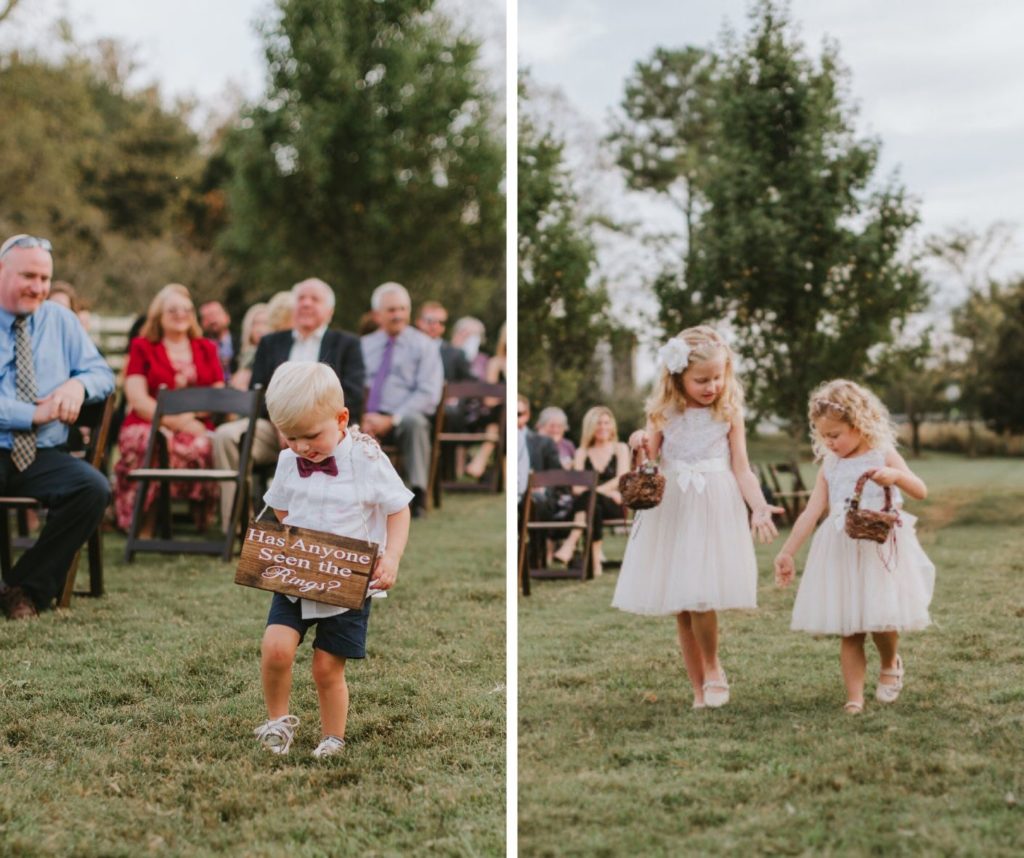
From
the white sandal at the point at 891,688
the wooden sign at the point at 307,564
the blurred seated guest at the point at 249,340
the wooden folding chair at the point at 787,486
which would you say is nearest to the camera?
the wooden sign at the point at 307,564

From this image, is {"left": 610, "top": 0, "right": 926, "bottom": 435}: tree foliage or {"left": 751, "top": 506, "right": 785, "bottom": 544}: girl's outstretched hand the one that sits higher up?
{"left": 610, "top": 0, "right": 926, "bottom": 435}: tree foliage

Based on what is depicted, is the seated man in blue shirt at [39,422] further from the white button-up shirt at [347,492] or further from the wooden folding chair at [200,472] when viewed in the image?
the white button-up shirt at [347,492]

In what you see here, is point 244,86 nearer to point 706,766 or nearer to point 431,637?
point 431,637

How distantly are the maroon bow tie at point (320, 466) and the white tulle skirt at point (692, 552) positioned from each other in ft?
3.82

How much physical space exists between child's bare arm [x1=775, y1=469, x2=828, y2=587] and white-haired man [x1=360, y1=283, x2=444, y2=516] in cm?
455

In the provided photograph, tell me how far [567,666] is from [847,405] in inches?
52.4

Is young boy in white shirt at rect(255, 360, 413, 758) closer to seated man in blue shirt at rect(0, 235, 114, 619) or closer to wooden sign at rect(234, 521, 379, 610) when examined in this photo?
wooden sign at rect(234, 521, 379, 610)

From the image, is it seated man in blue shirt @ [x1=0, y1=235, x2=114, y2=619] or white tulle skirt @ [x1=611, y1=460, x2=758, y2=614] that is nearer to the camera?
white tulle skirt @ [x1=611, y1=460, x2=758, y2=614]

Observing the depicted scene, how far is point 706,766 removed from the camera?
3408 millimetres

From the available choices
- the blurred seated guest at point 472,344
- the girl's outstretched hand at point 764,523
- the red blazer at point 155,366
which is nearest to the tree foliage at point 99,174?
the blurred seated guest at point 472,344

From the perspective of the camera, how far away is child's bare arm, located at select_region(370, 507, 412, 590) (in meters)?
3.43

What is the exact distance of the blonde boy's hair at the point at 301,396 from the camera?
3402 millimetres

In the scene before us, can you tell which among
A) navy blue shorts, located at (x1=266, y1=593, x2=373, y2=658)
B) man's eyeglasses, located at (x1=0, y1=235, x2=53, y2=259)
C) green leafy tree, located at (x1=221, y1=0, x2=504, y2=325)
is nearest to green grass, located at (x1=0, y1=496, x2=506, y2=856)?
navy blue shorts, located at (x1=266, y1=593, x2=373, y2=658)

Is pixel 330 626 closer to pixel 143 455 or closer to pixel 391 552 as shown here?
pixel 391 552
